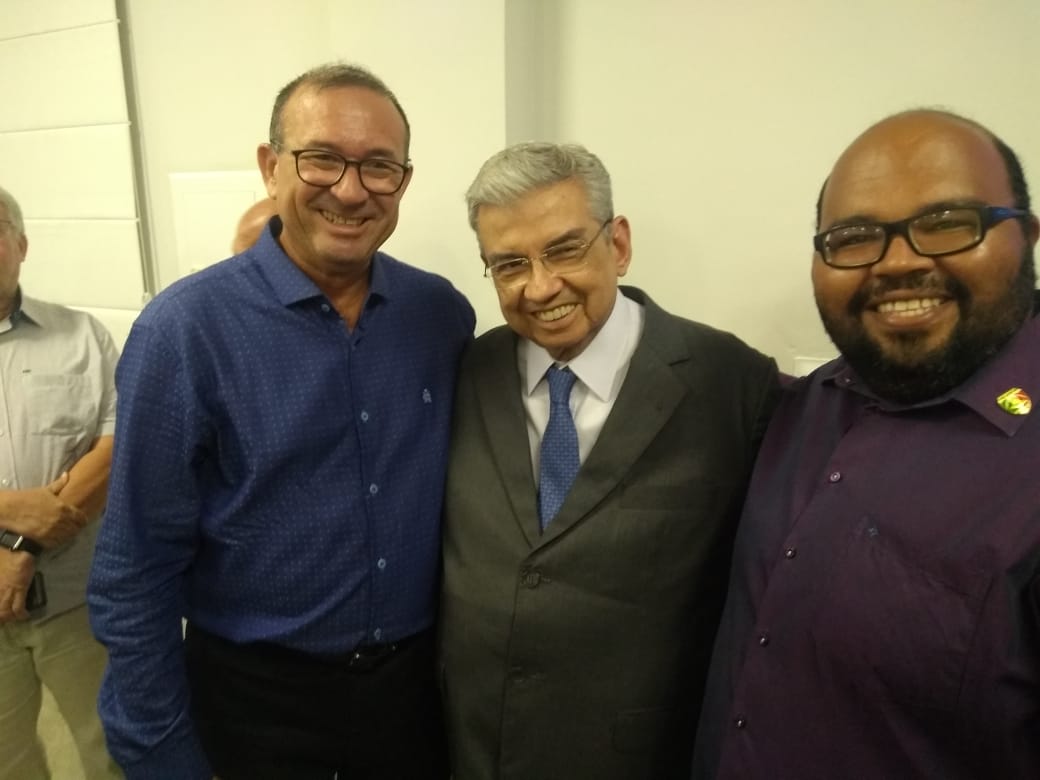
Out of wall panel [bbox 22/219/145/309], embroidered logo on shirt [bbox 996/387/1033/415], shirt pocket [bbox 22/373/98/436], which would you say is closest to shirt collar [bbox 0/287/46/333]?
shirt pocket [bbox 22/373/98/436]

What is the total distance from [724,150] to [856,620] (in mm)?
1284

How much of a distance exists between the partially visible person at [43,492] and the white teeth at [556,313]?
1.46m

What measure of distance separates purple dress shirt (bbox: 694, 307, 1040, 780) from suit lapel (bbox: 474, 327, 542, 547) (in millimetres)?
388

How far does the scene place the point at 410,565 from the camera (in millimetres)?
1360

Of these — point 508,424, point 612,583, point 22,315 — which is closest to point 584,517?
point 612,583

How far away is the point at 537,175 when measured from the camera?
1.23 m

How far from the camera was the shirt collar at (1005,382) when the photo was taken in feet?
2.91

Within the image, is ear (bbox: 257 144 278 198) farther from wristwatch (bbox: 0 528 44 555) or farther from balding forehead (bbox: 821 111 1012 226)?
wristwatch (bbox: 0 528 44 555)

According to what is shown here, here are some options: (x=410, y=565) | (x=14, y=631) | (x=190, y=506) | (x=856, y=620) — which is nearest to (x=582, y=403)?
(x=410, y=565)

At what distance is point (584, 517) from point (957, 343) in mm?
635

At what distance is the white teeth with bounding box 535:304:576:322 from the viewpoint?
50.6 inches

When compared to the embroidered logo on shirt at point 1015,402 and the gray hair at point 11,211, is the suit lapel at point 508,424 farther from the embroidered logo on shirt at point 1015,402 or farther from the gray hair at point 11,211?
the gray hair at point 11,211

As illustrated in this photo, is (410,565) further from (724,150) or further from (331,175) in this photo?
(724,150)

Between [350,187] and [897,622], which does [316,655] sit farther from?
[897,622]
